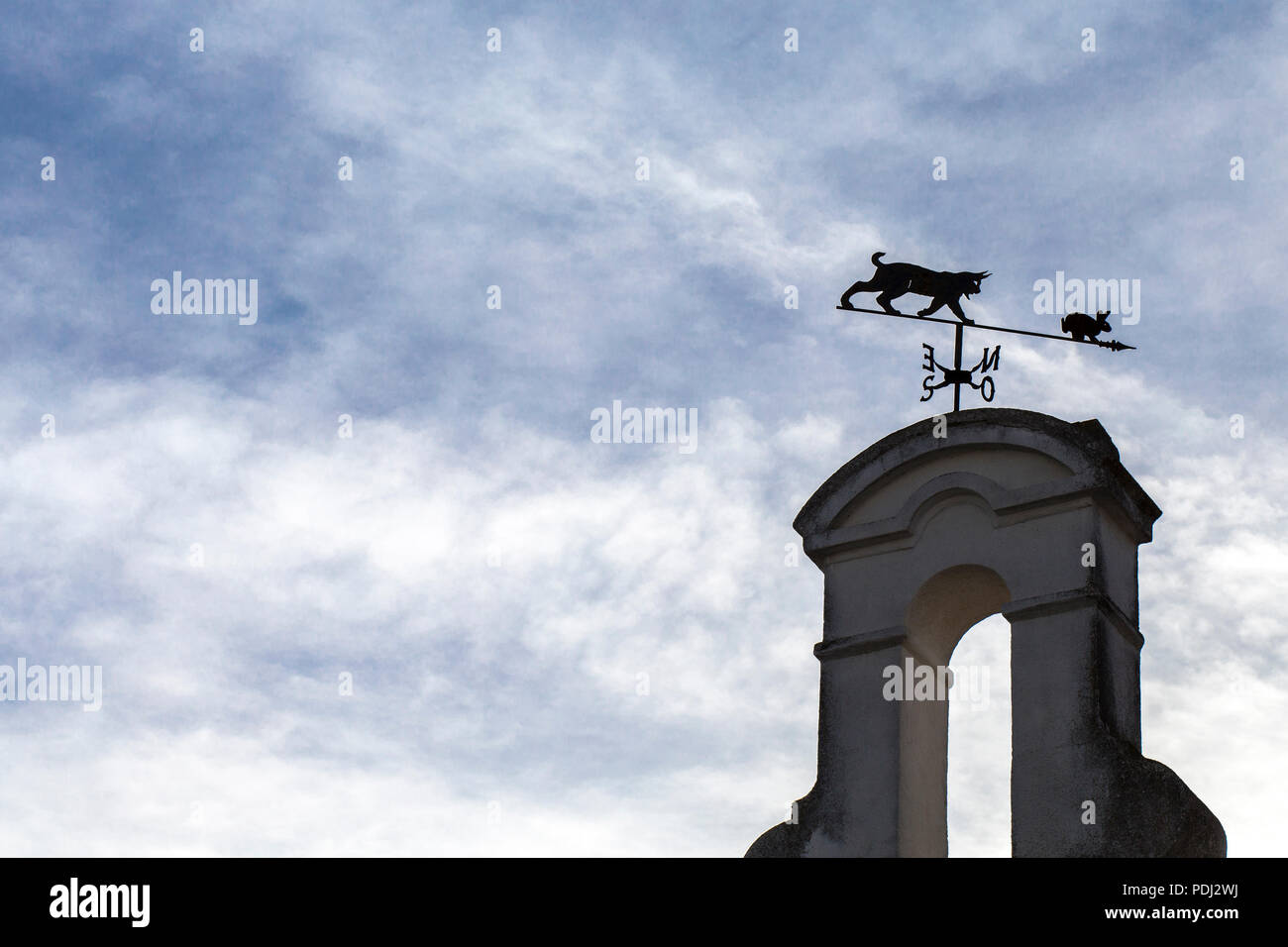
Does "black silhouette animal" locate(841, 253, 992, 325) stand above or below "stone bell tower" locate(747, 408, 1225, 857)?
above

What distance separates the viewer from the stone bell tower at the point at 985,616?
1127 cm

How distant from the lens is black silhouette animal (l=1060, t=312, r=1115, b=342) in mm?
12562

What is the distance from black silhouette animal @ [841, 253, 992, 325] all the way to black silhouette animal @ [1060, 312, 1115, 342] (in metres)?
0.64

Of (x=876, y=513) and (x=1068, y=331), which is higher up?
(x=1068, y=331)

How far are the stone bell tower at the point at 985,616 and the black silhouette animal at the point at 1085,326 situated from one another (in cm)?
67

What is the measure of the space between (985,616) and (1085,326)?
1.74 m

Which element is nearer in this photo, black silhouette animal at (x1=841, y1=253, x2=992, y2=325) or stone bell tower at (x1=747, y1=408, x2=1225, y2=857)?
stone bell tower at (x1=747, y1=408, x2=1225, y2=857)

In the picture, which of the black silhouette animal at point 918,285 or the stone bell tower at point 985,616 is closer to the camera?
the stone bell tower at point 985,616

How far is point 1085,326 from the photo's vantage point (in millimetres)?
12586
